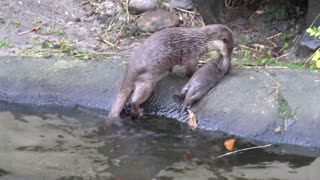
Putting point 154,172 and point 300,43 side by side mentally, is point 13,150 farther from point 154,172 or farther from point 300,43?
point 300,43

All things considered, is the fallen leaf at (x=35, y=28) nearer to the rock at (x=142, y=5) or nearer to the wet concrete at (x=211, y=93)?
the wet concrete at (x=211, y=93)

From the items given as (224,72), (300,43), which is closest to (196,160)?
(224,72)

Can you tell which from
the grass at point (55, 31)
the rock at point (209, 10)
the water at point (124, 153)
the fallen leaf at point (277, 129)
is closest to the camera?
the water at point (124, 153)

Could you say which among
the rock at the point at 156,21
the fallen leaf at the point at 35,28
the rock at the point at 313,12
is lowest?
the fallen leaf at the point at 35,28

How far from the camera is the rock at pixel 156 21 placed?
609 centimetres

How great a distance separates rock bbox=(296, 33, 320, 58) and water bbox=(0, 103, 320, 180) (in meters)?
1.47

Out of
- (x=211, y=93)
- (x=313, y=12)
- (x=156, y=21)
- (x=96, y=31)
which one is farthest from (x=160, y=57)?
(x=313, y=12)

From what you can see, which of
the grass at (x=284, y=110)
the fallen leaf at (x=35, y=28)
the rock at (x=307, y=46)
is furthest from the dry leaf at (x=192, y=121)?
the fallen leaf at (x=35, y=28)

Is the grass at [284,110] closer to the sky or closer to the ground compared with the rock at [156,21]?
closer to the ground

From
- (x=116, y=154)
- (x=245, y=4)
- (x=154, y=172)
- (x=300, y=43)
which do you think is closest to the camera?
(x=154, y=172)

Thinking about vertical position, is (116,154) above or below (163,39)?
below

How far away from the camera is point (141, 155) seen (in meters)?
4.14

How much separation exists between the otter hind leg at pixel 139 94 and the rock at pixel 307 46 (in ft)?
5.12

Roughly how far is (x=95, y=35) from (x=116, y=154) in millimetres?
2211
